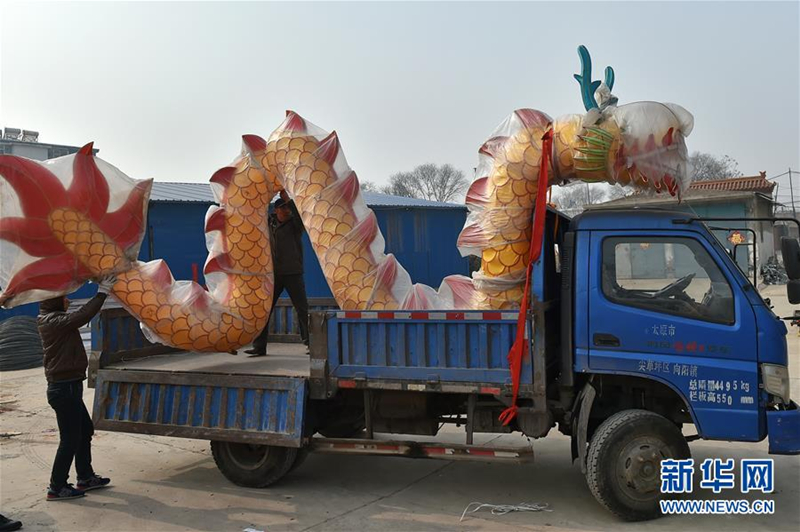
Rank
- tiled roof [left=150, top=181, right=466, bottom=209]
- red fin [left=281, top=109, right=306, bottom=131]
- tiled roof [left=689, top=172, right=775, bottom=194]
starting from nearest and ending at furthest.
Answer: red fin [left=281, top=109, right=306, bottom=131]
tiled roof [left=150, top=181, right=466, bottom=209]
tiled roof [left=689, top=172, right=775, bottom=194]

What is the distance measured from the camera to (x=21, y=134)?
109 ft

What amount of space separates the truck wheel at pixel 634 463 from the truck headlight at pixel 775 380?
66cm

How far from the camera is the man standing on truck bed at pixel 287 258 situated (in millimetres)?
6766

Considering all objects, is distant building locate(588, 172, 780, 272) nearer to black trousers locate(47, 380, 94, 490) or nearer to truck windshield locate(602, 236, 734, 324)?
truck windshield locate(602, 236, 734, 324)

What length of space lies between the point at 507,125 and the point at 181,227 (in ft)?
40.5

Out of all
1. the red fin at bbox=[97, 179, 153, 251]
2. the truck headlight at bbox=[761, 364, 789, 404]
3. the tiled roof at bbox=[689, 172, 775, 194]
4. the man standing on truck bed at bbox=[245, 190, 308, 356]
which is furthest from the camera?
the tiled roof at bbox=[689, 172, 775, 194]

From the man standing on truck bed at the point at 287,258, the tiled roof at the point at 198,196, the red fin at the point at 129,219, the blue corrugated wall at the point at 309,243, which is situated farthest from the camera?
the tiled roof at the point at 198,196

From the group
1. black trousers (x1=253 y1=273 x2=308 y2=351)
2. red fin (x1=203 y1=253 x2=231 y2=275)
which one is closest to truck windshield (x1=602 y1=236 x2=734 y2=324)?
black trousers (x1=253 y1=273 x2=308 y2=351)

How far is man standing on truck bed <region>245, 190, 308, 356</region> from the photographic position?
→ 6766mm

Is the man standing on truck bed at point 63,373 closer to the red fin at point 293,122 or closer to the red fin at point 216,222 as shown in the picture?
the red fin at point 216,222

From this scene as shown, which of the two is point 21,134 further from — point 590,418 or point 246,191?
point 590,418

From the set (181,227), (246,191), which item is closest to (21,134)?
(181,227)

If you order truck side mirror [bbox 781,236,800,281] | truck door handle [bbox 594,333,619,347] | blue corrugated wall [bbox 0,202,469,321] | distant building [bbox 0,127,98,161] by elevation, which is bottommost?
truck door handle [bbox 594,333,619,347]

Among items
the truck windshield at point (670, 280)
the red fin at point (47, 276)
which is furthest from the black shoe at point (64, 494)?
the truck windshield at point (670, 280)
